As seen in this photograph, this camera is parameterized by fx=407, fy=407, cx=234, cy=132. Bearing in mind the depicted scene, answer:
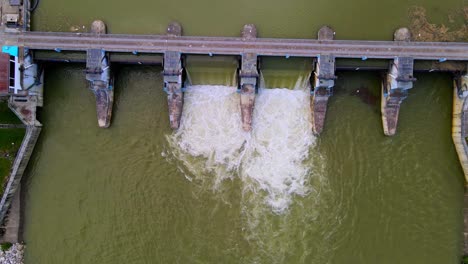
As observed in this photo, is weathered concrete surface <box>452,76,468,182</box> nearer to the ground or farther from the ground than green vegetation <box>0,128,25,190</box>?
farther from the ground

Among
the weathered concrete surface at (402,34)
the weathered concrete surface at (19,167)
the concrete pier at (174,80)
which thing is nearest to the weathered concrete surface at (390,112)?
the weathered concrete surface at (402,34)

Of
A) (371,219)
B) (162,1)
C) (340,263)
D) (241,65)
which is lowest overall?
(340,263)

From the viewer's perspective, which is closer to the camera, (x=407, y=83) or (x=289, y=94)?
(x=407, y=83)

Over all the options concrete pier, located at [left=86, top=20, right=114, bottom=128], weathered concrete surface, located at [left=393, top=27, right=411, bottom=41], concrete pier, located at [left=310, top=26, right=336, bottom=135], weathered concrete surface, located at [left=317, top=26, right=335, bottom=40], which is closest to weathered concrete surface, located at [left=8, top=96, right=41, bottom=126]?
concrete pier, located at [left=86, top=20, right=114, bottom=128]

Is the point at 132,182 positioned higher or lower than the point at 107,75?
lower

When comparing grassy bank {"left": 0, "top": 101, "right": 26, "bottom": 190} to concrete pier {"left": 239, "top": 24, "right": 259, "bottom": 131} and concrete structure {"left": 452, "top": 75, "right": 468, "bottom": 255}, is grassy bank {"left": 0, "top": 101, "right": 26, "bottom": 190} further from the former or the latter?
concrete structure {"left": 452, "top": 75, "right": 468, "bottom": 255}

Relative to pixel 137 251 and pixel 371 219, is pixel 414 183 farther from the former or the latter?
pixel 137 251

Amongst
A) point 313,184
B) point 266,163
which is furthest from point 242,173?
point 313,184
